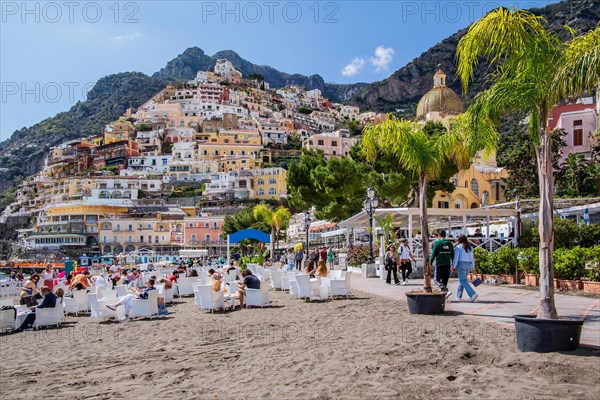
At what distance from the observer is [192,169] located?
107438 millimetres

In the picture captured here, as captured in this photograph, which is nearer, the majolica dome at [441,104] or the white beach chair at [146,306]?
the white beach chair at [146,306]

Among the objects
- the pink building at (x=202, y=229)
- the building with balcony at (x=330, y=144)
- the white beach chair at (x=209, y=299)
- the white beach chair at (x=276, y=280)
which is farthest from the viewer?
the building with balcony at (x=330, y=144)

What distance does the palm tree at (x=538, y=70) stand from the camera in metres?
6.04

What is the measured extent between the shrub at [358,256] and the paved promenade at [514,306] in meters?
9.89

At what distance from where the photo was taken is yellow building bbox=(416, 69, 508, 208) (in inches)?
1695

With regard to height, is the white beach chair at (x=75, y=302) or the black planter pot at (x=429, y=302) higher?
→ the black planter pot at (x=429, y=302)

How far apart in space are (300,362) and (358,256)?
1720 cm

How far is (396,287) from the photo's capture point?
15.5 metres

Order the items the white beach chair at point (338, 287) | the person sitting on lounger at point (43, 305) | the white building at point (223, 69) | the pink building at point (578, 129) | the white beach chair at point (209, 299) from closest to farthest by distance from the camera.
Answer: the person sitting on lounger at point (43, 305) < the white beach chair at point (209, 299) < the white beach chair at point (338, 287) < the pink building at point (578, 129) < the white building at point (223, 69)

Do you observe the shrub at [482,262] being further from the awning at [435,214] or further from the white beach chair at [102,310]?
the white beach chair at [102,310]

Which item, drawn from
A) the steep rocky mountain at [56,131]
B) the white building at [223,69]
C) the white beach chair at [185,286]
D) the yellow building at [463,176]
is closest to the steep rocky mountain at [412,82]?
the white building at [223,69]

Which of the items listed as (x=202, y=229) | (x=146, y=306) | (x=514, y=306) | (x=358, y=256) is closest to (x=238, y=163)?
(x=202, y=229)

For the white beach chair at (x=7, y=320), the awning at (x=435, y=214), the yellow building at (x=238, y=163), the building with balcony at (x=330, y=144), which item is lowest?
the white beach chair at (x=7, y=320)

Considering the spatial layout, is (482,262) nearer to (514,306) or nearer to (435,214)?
(435,214)
